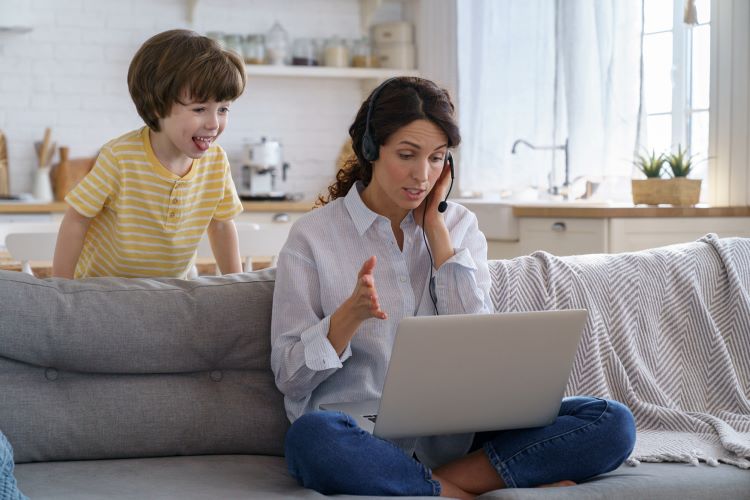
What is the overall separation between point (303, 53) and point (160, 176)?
137 inches

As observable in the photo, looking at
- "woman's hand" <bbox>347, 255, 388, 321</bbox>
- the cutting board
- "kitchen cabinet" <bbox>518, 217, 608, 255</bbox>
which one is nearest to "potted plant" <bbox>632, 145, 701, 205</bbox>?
"kitchen cabinet" <bbox>518, 217, 608, 255</bbox>

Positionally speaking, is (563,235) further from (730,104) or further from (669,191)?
(730,104)

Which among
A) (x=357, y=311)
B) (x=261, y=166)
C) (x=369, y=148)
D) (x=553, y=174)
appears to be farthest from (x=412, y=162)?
(x=261, y=166)

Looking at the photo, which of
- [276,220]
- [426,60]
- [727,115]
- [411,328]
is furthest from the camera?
[426,60]

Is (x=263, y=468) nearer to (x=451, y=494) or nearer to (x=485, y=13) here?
(x=451, y=494)

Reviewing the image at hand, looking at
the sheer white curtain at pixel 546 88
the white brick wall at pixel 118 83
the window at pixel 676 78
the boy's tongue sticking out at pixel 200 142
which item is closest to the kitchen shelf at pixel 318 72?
the white brick wall at pixel 118 83

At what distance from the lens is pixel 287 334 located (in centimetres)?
185

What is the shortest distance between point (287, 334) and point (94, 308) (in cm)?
40

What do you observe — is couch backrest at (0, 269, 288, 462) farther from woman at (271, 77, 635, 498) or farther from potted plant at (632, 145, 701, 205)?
potted plant at (632, 145, 701, 205)

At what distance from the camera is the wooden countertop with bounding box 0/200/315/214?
4.61 metres

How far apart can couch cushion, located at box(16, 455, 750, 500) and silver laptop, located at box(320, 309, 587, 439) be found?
0.15m

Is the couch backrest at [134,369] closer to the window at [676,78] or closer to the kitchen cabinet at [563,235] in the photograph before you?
the kitchen cabinet at [563,235]

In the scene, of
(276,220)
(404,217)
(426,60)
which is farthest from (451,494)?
(426,60)

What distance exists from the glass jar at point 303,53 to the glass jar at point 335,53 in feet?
0.27
